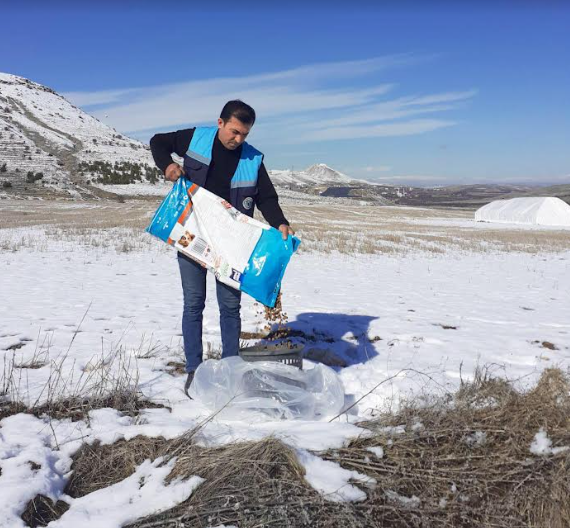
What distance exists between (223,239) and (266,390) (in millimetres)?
1231

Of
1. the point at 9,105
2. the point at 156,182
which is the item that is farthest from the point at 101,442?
the point at 9,105

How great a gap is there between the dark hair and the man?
31 mm

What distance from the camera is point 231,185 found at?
3711 millimetres

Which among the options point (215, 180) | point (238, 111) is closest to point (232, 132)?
point (238, 111)

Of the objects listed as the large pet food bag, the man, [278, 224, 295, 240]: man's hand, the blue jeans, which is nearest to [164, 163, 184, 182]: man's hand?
the man

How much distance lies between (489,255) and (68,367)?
14.8 m

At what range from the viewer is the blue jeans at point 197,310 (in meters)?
3.66

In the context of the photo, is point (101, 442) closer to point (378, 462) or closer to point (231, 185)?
point (378, 462)

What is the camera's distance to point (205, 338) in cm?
516

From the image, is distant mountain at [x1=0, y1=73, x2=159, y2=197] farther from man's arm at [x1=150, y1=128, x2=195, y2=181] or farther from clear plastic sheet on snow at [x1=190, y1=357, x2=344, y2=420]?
clear plastic sheet on snow at [x1=190, y1=357, x2=344, y2=420]

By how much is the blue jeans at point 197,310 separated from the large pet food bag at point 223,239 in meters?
0.12

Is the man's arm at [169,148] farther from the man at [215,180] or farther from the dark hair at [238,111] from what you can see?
the dark hair at [238,111]

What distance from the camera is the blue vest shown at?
3.56 meters

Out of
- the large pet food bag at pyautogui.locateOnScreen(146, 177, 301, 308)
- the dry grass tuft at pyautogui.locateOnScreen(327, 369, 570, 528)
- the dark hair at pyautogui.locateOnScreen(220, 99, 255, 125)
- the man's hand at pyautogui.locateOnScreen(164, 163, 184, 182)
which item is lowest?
the dry grass tuft at pyautogui.locateOnScreen(327, 369, 570, 528)
